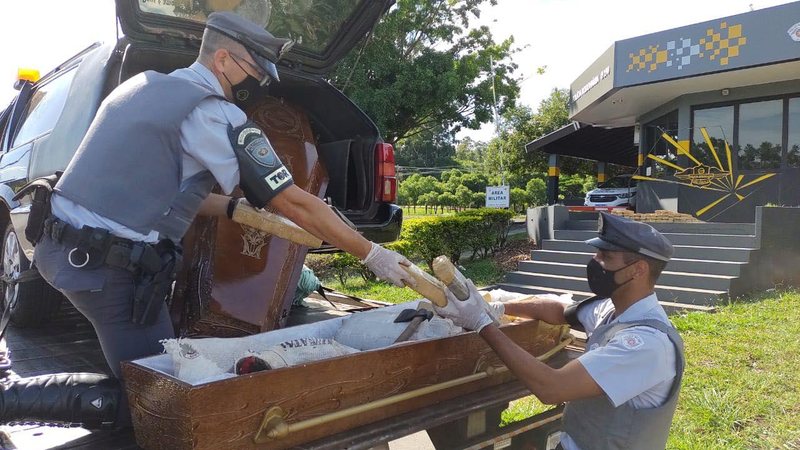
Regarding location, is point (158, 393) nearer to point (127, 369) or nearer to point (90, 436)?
point (127, 369)

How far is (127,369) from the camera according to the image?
5.32 feet

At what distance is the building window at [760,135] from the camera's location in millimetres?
12102

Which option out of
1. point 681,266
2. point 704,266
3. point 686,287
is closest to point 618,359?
point 686,287

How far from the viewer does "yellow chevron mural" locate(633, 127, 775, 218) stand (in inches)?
484

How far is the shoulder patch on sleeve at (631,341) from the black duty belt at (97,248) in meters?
1.57

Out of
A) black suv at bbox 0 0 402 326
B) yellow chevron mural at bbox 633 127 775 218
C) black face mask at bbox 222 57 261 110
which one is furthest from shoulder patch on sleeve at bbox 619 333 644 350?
yellow chevron mural at bbox 633 127 775 218

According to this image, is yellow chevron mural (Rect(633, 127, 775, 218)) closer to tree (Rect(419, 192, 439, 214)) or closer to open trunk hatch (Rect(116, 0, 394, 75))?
open trunk hatch (Rect(116, 0, 394, 75))

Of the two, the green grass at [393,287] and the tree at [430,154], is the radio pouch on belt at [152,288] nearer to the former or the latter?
the green grass at [393,287]

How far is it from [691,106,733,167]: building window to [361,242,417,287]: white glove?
500 inches

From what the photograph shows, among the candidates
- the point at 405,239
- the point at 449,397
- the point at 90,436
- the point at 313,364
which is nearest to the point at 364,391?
the point at 313,364

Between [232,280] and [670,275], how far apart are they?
716 centimetres

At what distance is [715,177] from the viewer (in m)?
12.6

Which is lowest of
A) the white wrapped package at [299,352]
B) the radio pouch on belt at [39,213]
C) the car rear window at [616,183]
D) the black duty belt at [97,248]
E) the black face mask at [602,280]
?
the car rear window at [616,183]

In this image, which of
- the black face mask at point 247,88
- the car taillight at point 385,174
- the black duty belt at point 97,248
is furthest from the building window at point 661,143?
the black duty belt at point 97,248
